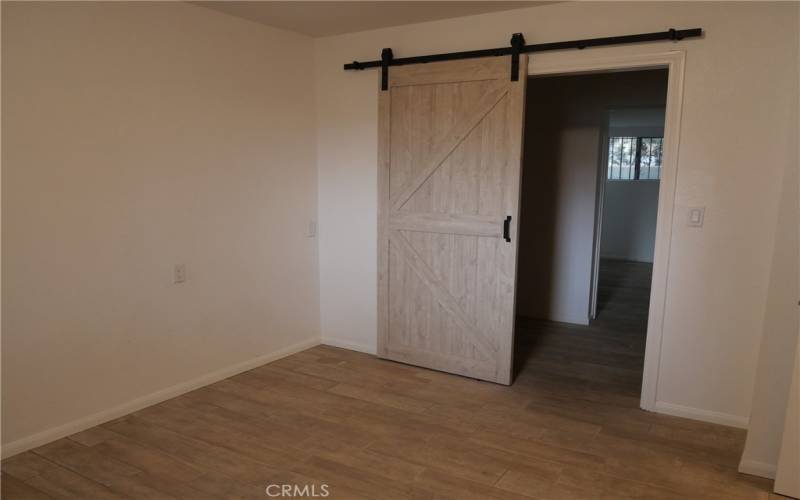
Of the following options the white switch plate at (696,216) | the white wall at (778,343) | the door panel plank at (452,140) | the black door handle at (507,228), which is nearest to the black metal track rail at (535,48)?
the door panel plank at (452,140)

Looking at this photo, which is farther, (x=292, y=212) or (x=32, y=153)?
(x=292, y=212)

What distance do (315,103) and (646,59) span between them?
8.01 feet

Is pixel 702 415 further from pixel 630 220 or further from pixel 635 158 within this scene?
pixel 635 158

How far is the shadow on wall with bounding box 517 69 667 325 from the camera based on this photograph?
5059 mm

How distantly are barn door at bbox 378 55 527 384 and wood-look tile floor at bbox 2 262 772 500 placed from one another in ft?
0.92

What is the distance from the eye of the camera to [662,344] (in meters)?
3.24

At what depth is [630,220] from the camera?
906 cm

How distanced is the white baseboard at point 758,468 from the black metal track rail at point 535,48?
2.25 metres

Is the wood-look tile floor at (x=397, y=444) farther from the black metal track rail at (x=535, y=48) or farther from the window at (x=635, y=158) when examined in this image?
the window at (x=635, y=158)

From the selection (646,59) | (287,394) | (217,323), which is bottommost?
(287,394)

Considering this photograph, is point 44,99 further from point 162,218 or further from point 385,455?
point 385,455

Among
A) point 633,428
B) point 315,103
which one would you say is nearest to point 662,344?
point 633,428

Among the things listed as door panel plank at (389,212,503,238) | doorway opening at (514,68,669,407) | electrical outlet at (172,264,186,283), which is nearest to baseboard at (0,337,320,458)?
electrical outlet at (172,264,186,283)

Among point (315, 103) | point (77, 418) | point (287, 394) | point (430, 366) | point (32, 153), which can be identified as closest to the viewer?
point (32, 153)
